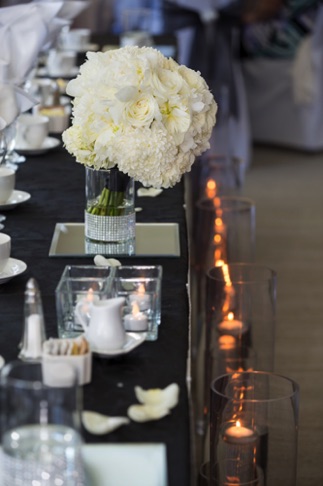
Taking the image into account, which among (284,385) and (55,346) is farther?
(284,385)

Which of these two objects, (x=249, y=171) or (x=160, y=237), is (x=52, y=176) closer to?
(x=160, y=237)

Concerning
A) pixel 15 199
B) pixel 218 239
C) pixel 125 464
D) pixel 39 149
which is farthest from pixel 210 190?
pixel 125 464

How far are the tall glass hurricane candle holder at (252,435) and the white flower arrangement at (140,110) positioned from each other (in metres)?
0.43

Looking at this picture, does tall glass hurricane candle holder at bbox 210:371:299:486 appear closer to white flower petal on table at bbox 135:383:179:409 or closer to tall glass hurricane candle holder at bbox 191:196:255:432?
white flower petal on table at bbox 135:383:179:409

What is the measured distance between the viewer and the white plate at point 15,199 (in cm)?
254

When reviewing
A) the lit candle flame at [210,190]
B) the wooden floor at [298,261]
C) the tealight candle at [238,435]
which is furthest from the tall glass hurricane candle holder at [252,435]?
the lit candle flame at [210,190]

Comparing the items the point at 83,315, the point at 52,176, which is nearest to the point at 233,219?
the point at 52,176

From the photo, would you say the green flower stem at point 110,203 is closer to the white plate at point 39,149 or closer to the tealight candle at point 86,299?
the tealight candle at point 86,299

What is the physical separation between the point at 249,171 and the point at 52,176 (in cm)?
387

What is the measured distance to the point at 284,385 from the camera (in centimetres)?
215

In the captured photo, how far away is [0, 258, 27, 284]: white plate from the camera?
2.00m

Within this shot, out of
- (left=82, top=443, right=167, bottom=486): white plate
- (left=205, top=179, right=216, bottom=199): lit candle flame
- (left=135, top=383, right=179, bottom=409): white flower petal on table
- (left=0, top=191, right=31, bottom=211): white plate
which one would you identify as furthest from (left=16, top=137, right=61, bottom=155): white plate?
(left=82, top=443, right=167, bottom=486): white plate

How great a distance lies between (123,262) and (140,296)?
393 mm

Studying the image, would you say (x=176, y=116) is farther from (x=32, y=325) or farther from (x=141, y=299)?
(x=32, y=325)
